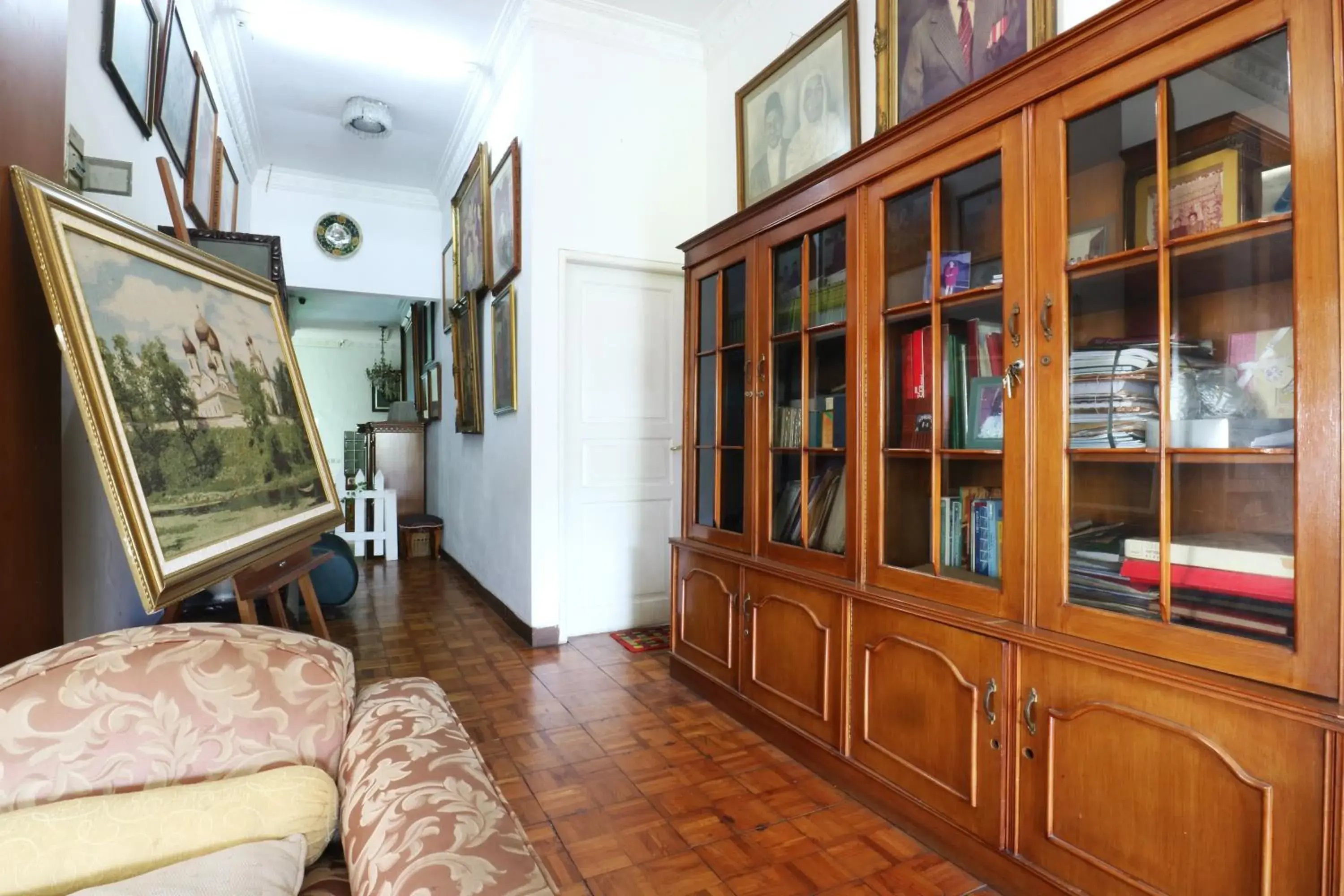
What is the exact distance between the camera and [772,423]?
2244 mm

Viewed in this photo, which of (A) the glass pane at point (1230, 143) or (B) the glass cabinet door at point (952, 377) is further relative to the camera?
(B) the glass cabinet door at point (952, 377)

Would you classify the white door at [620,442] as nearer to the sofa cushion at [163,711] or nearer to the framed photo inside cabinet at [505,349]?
the framed photo inside cabinet at [505,349]

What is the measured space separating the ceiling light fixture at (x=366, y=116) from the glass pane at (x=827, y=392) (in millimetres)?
3650

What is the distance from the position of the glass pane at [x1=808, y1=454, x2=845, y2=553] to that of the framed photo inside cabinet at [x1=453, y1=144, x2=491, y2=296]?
9.01 feet

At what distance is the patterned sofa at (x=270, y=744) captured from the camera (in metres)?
0.71

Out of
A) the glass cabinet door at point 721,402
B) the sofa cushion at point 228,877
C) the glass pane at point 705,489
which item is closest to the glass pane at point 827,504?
the glass cabinet door at point 721,402

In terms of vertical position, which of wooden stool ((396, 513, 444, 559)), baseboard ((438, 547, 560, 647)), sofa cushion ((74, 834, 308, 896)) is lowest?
baseboard ((438, 547, 560, 647))

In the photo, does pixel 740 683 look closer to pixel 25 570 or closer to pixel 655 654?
pixel 655 654

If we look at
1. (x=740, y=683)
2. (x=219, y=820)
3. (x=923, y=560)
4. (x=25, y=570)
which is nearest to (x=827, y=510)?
(x=923, y=560)

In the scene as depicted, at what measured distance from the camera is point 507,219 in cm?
362

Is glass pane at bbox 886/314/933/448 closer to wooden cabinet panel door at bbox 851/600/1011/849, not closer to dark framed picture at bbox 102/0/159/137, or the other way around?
wooden cabinet panel door at bbox 851/600/1011/849

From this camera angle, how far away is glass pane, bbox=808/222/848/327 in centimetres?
195

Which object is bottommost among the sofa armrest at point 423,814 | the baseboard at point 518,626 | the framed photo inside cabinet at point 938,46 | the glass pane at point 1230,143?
the baseboard at point 518,626

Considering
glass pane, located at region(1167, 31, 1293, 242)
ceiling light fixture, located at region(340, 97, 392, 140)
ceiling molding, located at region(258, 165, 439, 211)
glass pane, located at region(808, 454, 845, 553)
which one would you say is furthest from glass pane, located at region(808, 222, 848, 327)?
ceiling molding, located at region(258, 165, 439, 211)
